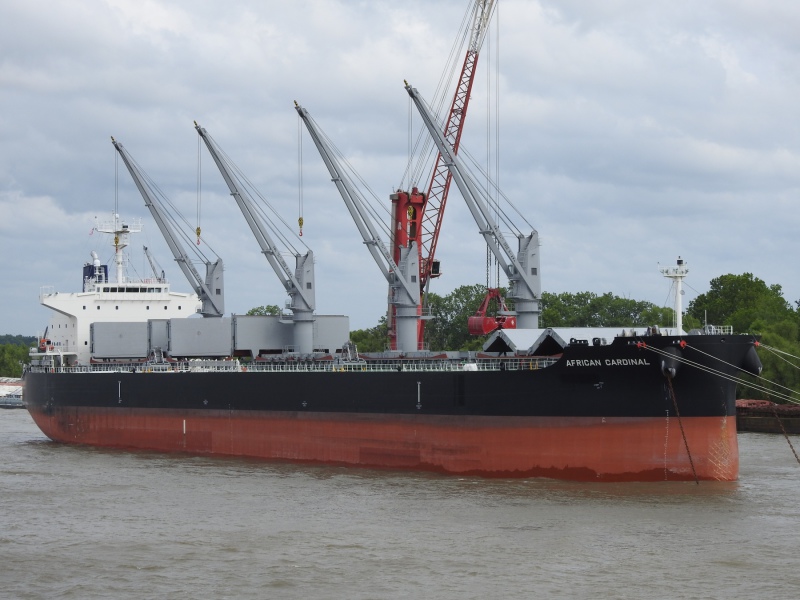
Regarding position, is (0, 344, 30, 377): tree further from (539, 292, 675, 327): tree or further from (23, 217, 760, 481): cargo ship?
(23, 217, 760, 481): cargo ship

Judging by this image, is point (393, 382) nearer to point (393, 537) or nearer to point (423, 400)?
point (423, 400)

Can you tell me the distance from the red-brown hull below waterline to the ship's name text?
146 cm

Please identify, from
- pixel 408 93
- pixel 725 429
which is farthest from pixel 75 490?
pixel 408 93

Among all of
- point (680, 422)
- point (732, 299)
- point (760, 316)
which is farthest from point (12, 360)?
point (680, 422)

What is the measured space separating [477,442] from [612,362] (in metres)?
4.78

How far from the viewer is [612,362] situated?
28906mm

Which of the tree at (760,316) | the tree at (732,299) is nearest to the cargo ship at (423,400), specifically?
the tree at (760,316)

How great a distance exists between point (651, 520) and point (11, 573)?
13500mm

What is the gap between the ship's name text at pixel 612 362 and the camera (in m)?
28.6

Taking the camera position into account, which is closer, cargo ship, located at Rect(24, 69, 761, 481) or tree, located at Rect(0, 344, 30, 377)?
cargo ship, located at Rect(24, 69, 761, 481)

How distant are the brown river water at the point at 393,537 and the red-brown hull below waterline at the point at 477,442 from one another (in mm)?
555

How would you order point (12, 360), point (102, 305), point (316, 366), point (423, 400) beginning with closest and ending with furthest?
point (423, 400), point (316, 366), point (102, 305), point (12, 360)

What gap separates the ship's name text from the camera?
28.6m

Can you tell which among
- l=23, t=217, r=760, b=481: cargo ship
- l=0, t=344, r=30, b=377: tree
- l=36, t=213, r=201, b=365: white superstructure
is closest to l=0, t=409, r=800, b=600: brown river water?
l=23, t=217, r=760, b=481: cargo ship
